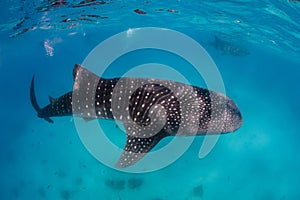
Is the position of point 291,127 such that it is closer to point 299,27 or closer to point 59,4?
point 299,27

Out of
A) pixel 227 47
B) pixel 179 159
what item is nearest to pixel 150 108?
pixel 179 159

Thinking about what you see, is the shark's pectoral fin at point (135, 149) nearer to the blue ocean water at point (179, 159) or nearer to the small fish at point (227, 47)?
the blue ocean water at point (179, 159)

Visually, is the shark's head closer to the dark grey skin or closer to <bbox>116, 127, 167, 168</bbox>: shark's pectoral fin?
the dark grey skin

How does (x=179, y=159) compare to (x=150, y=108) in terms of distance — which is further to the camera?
(x=179, y=159)

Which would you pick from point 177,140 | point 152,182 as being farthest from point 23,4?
point 152,182

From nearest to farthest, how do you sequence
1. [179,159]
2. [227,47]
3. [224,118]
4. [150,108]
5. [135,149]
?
[224,118] < [135,149] < [150,108] < [179,159] < [227,47]

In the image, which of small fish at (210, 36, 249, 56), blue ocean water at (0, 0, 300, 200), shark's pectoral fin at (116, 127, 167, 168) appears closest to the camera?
shark's pectoral fin at (116, 127, 167, 168)

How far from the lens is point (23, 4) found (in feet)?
37.8

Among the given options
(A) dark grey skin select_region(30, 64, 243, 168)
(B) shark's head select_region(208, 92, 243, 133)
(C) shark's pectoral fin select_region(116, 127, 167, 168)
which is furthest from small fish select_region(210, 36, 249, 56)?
(C) shark's pectoral fin select_region(116, 127, 167, 168)

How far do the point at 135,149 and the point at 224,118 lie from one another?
183cm

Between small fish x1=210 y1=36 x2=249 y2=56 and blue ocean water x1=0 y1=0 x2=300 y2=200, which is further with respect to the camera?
small fish x1=210 y1=36 x2=249 y2=56

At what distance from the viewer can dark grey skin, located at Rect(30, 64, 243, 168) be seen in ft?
17.3

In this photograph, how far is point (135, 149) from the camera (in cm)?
534

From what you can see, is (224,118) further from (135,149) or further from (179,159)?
(179,159)
